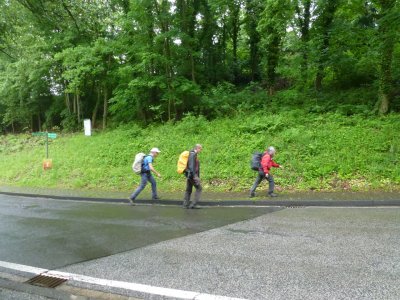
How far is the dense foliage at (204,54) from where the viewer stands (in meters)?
14.8

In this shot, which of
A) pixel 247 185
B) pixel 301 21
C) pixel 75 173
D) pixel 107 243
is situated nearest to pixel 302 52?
pixel 301 21

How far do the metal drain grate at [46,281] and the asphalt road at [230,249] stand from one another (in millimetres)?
280

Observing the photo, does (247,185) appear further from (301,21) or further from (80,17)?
(301,21)

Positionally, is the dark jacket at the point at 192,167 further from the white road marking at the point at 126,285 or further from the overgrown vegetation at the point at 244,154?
the white road marking at the point at 126,285

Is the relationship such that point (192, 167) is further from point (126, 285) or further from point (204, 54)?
point (204, 54)

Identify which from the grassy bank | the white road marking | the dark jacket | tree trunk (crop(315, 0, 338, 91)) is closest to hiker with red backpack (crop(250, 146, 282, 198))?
the grassy bank

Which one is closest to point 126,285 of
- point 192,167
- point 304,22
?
point 192,167

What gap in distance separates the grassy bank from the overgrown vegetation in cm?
3

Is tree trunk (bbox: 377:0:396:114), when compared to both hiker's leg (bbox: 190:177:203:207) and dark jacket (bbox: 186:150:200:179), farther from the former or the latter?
hiker's leg (bbox: 190:177:203:207)

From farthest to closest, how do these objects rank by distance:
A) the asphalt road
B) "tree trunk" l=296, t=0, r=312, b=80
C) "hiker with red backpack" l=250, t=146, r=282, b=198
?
1. "tree trunk" l=296, t=0, r=312, b=80
2. "hiker with red backpack" l=250, t=146, r=282, b=198
3. the asphalt road

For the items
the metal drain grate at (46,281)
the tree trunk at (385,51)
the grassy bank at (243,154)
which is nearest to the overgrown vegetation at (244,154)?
the grassy bank at (243,154)

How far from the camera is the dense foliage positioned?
582 inches

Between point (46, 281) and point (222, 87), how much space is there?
1970 cm

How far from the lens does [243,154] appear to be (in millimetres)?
14617
